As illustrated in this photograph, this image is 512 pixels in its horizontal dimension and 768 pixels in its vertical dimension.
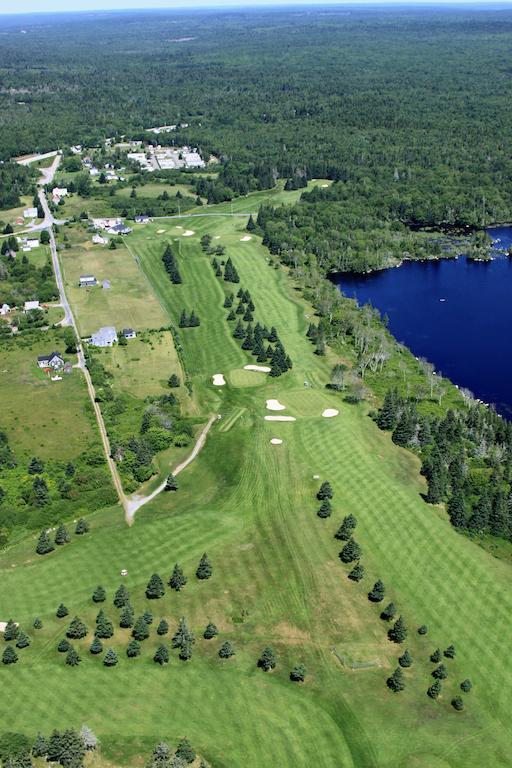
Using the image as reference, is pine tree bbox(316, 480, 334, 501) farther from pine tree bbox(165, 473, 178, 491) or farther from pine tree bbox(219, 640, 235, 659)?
pine tree bbox(219, 640, 235, 659)

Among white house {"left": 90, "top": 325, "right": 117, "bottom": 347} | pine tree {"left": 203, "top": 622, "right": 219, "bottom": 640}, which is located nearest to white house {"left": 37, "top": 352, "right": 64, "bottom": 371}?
white house {"left": 90, "top": 325, "right": 117, "bottom": 347}

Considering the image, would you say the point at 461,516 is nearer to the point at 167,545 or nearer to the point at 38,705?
the point at 167,545

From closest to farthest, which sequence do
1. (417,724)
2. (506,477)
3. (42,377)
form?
(417,724)
(506,477)
(42,377)

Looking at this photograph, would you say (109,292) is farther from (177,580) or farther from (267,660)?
(267,660)

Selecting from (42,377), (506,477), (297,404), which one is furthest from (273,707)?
(42,377)

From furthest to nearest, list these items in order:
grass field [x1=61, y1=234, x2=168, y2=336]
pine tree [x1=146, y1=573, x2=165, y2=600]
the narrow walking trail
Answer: grass field [x1=61, y1=234, x2=168, y2=336] < the narrow walking trail < pine tree [x1=146, y1=573, x2=165, y2=600]

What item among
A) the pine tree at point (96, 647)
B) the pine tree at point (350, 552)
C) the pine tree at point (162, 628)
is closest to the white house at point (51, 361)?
the pine tree at point (162, 628)

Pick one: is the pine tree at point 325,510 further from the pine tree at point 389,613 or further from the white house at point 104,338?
the white house at point 104,338
